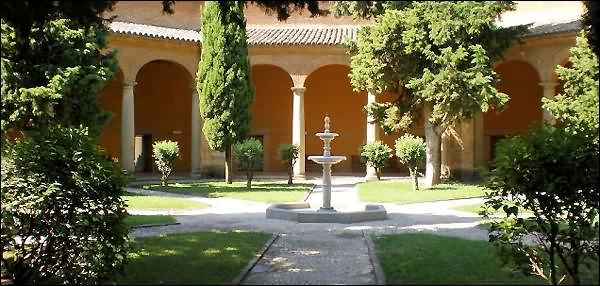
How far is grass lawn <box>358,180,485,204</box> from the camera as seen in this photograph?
18578 millimetres

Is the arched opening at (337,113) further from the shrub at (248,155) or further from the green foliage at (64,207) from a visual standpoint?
the green foliage at (64,207)

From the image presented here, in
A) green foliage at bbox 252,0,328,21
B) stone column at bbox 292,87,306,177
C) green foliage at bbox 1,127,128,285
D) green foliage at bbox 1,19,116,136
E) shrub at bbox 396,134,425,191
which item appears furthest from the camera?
stone column at bbox 292,87,306,177

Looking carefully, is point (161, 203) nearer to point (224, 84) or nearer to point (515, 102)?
point (224, 84)

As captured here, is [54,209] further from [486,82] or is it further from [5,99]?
[486,82]

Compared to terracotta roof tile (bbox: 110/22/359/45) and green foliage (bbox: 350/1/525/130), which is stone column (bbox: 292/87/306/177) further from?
green foliage (bbox: 350/1/525/130)

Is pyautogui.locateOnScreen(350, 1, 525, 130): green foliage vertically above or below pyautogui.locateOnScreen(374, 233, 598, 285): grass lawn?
above

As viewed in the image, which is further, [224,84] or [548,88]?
[548,88]

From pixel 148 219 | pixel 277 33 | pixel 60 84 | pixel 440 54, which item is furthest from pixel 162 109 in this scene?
pixel 148 219

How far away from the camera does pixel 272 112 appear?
106 feet

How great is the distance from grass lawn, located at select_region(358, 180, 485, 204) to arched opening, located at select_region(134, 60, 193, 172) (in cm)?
1123

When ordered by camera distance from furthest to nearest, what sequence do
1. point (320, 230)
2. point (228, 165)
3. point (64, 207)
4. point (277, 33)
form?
1. point (277, 33)
2. point (228, 165)
3. point (320, 230)
4. point (64, 207)

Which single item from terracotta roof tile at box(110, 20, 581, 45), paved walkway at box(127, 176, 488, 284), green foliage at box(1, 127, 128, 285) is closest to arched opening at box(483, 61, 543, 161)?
terracotta roof tile at box(110, 20, 581, 45)

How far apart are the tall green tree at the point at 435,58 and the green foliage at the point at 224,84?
4.24m

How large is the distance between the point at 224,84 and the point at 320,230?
1198cm
